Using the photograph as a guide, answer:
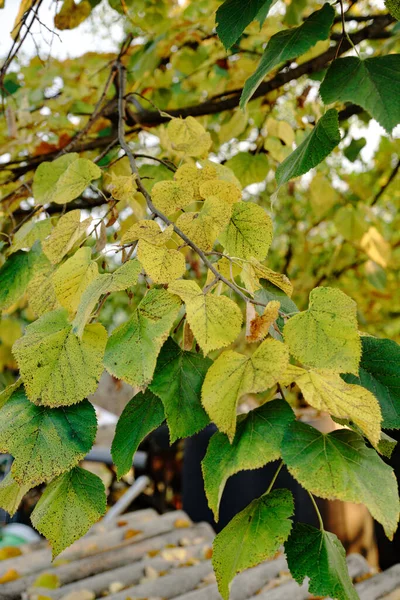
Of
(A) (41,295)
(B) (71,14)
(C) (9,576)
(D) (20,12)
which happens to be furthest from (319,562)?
(B) (71,14)

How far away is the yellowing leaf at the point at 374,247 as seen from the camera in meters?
1.90

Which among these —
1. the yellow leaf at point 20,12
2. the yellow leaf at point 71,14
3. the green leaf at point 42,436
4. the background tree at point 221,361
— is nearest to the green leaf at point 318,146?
the background tree at point 221,361

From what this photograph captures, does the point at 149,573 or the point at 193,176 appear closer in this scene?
the point at 193,176

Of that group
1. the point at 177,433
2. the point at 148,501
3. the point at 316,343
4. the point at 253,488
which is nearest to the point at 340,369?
the point at 316,343

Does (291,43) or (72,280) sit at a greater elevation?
(291,43)

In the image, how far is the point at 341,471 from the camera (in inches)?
16.1

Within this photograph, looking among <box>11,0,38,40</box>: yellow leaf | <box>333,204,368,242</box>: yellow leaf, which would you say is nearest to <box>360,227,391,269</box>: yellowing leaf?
<box>333,204,368,242</box>: yellow leaf

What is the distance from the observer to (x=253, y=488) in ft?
7.18

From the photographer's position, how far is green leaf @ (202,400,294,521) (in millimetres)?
412

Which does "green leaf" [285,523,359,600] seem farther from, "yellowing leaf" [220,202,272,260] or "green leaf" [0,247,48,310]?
"green leaf" [0,247,48,310]

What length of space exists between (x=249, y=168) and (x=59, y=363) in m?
0.82

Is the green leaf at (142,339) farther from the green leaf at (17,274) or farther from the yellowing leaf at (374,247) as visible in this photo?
the yellowing leaf at (374,247)

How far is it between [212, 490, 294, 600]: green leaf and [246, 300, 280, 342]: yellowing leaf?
134mm

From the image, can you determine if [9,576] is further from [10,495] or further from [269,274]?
[269,274]
